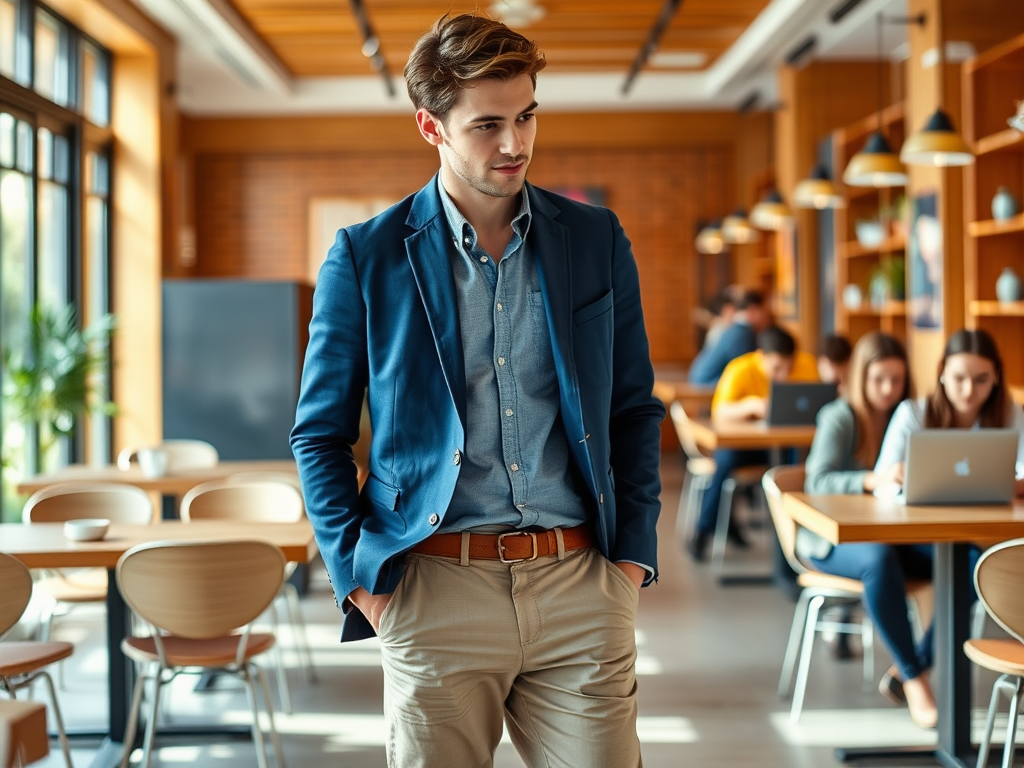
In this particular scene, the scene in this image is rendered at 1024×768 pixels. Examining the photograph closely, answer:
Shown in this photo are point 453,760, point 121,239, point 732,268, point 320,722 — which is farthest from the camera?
point 732,268

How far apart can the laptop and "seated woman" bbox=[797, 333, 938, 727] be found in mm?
1680

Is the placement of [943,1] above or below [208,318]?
above

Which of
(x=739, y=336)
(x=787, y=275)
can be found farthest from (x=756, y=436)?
(x=787, y=275)

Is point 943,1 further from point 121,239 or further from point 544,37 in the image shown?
point 121,239

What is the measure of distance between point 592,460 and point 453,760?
0.50 meters

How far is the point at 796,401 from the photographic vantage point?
6098 millimetres

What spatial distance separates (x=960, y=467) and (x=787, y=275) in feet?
22.7

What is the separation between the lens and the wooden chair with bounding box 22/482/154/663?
4.17m

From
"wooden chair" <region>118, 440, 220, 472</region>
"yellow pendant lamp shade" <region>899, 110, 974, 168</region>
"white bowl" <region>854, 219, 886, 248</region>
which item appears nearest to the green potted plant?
"wooden chair" <region>118, 440, 220, 472</region>

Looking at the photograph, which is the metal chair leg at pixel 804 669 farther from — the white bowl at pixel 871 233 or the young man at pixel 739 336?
the white bowl at pixel 871 233

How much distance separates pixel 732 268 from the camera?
1197 cm

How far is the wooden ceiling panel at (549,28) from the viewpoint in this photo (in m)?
8.01

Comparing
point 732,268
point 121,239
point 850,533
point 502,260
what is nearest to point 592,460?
point 502,260

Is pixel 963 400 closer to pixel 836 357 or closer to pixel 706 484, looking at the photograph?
pixel 836 357
